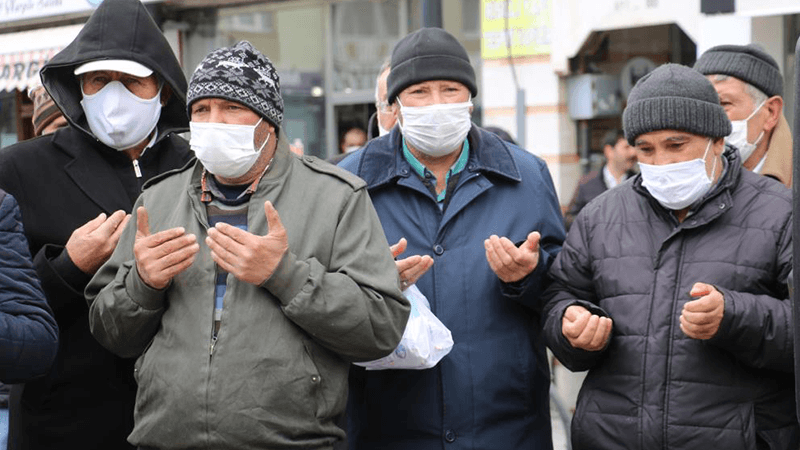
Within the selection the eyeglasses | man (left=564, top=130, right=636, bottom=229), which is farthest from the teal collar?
man (left=564, top=130, right=636, bottom=229)

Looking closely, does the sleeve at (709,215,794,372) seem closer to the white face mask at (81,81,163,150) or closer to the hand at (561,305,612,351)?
the hand at (561,305,612,351)

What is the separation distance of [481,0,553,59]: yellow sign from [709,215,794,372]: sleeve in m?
8.41

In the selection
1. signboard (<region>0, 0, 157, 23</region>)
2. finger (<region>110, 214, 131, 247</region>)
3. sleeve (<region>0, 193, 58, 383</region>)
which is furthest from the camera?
signboard (<region>0, 0, 157, 23</region>)

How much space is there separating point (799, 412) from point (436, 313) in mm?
1724

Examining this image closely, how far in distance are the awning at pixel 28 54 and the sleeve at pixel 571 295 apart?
7.88 meters

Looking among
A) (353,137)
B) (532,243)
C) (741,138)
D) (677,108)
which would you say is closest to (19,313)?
(532,243)

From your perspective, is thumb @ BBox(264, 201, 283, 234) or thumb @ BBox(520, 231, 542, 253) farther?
thumb @ BBox(520, 231, 542, 253)

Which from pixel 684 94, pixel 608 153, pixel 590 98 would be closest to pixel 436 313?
pixel 684 94

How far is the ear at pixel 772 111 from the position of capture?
4543mm

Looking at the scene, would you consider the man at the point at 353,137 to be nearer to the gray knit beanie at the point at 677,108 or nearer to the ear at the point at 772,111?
the ear at the point at 772,111

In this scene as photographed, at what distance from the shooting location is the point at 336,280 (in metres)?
3.04

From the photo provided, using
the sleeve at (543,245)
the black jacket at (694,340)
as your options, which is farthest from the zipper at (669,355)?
the sleeve at (543,245)

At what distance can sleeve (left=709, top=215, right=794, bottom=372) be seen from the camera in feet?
Result: 10.4

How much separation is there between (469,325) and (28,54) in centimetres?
833
